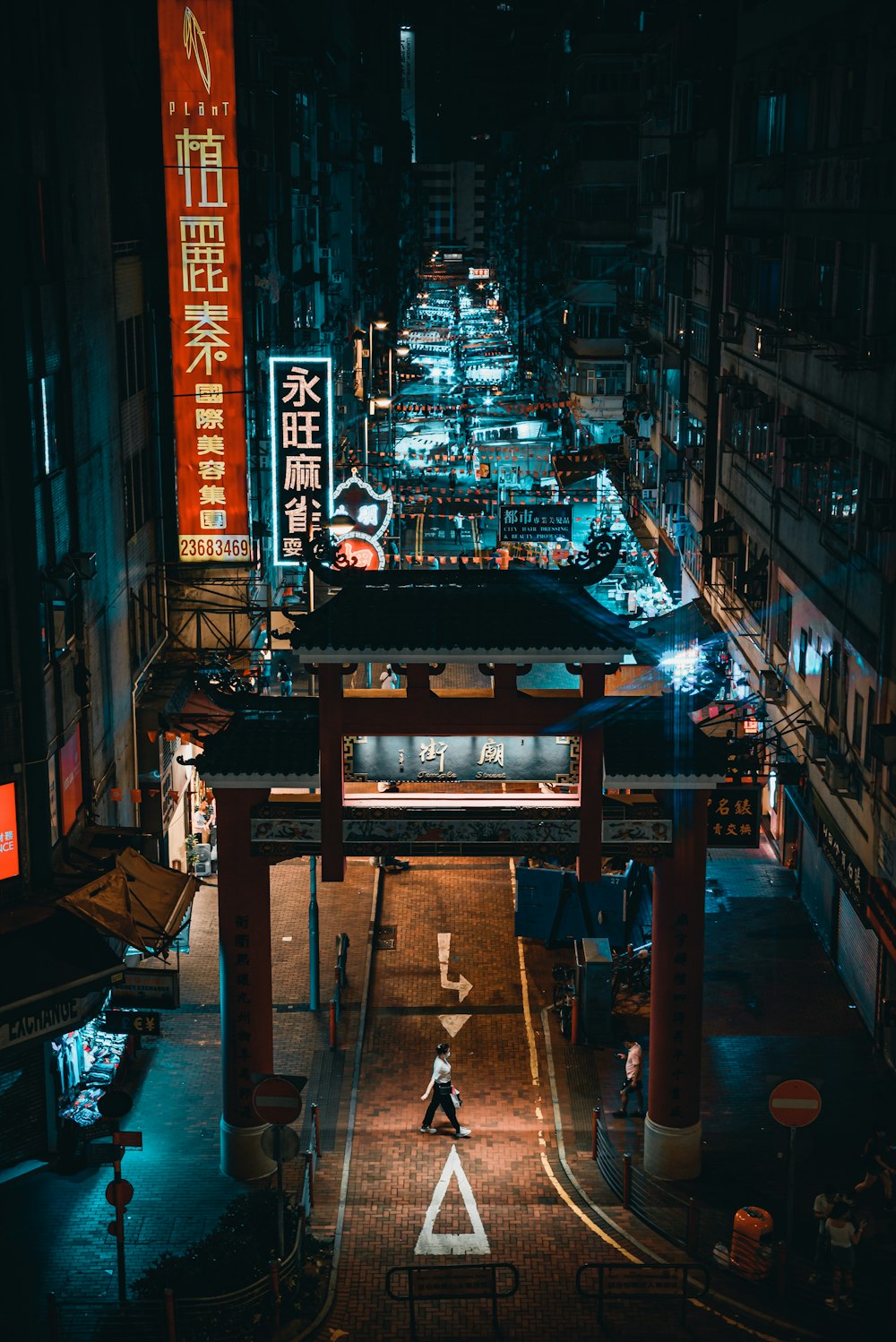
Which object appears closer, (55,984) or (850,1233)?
(850,1233)

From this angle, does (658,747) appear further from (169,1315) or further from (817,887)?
(817,887)

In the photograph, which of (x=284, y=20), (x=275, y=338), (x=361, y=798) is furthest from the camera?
(x=284, y=20)

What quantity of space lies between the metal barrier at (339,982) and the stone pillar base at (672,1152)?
6663 millimetres

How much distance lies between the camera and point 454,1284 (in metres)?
20.3

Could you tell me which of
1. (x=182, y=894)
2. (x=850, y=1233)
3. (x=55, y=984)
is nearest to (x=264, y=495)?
(x=182, y=894)

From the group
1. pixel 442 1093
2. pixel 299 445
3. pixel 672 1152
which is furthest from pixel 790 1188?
pixel 299 445

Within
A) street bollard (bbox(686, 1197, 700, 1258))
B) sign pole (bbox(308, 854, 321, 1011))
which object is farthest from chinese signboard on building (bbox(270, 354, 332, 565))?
street bollard (bbox(686, 1197, 700, 1258))

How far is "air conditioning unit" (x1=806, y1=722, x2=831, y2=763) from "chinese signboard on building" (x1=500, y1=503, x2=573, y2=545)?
68.4 ft

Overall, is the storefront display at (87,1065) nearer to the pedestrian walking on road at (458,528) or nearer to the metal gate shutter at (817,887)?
the metal gate shutter at (817,887)

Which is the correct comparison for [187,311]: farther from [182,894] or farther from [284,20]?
[284,20]

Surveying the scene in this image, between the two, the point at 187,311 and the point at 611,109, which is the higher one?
the point at 611,109

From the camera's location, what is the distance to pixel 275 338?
4753 cm

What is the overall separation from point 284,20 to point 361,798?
40842 millimetres

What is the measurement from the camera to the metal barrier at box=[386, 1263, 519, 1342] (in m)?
19.6
